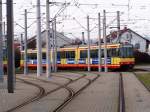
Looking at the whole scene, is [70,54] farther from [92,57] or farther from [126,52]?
[126,52]

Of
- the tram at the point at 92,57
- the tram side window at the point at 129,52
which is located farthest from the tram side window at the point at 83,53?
the tram side window at the point at 129,52

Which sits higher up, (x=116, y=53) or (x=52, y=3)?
(x=52, y=3)

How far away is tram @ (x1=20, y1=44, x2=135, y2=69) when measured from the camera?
5931 centimetres

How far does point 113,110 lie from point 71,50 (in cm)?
4897

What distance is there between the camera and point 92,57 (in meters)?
64.3

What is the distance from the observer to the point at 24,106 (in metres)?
19.6

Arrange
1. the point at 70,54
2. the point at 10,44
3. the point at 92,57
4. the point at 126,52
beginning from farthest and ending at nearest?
the point at 70,54 → the point at 92,57 → the point at 126,52 → the point at 10,44

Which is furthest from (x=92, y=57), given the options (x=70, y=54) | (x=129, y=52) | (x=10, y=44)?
(x=10, y=44)

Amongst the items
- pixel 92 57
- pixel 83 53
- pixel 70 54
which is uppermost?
pixel 83 53

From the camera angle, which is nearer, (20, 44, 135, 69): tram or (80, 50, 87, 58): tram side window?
(20, 44, 135, 69): tram

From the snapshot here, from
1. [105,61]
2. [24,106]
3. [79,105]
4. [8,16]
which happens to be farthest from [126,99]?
[105,61]

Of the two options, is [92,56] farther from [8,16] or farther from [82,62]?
[8,16]

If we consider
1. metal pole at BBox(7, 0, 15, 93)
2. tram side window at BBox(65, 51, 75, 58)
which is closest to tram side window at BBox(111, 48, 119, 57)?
tram side window at BBox(65, 51, 75, 58)

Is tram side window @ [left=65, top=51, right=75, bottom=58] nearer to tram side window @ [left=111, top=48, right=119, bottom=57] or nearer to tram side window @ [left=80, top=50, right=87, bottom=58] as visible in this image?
tram side window @ [left=80, top=50, right=87, bottom=58]
